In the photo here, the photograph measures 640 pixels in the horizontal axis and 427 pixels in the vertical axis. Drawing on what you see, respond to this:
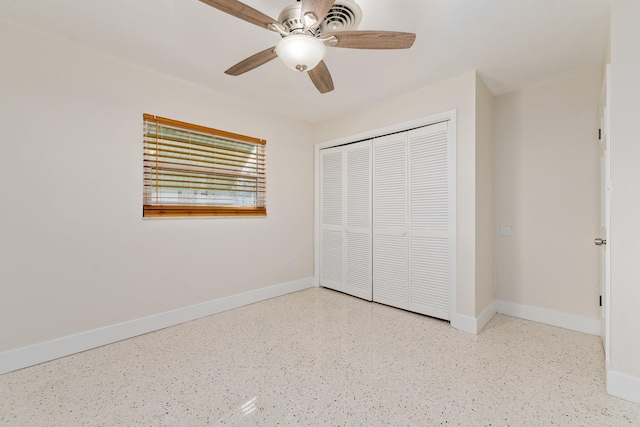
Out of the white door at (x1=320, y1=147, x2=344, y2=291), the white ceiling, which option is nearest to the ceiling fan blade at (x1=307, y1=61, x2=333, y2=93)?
the white ceiling

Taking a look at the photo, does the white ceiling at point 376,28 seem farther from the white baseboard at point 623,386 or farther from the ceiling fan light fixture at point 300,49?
the white baseboard at point 623,386

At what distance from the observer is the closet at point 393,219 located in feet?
9.47

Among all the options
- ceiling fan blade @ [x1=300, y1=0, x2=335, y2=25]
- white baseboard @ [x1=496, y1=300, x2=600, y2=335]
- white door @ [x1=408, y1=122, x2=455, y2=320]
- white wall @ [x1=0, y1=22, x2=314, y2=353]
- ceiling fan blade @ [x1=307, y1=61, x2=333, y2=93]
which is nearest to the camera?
ceiling fan blade @ [x1=300, y1=0, x2=335, y2=25]

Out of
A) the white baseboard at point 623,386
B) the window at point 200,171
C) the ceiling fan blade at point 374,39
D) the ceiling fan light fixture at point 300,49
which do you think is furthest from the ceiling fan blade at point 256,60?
the white baseboard at point 623,386

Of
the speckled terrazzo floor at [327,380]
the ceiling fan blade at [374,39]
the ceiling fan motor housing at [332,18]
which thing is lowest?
the speckled terrazzo floor at [327,380]

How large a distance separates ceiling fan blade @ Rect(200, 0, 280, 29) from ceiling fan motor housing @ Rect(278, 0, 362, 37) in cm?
7

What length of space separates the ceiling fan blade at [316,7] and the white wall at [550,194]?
8.60 feet

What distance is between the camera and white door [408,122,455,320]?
9.33 feet

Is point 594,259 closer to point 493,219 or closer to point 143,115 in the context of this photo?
point 493,219

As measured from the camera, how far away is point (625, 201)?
5.63 feet

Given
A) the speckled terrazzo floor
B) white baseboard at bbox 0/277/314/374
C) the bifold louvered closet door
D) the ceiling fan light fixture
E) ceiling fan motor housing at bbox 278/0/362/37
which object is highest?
ceiling fan motor housing at bbox 278/0/362/37

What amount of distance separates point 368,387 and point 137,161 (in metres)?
2.70

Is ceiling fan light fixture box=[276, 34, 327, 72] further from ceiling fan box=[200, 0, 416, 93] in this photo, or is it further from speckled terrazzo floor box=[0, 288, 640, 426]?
speckled terrazzo floor box=[0, 288, 640, 426]

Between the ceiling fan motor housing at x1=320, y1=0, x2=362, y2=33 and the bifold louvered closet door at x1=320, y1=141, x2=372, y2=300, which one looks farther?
the bifold louvered closet door at x1=320, y1=141, x2=372, y2=300
